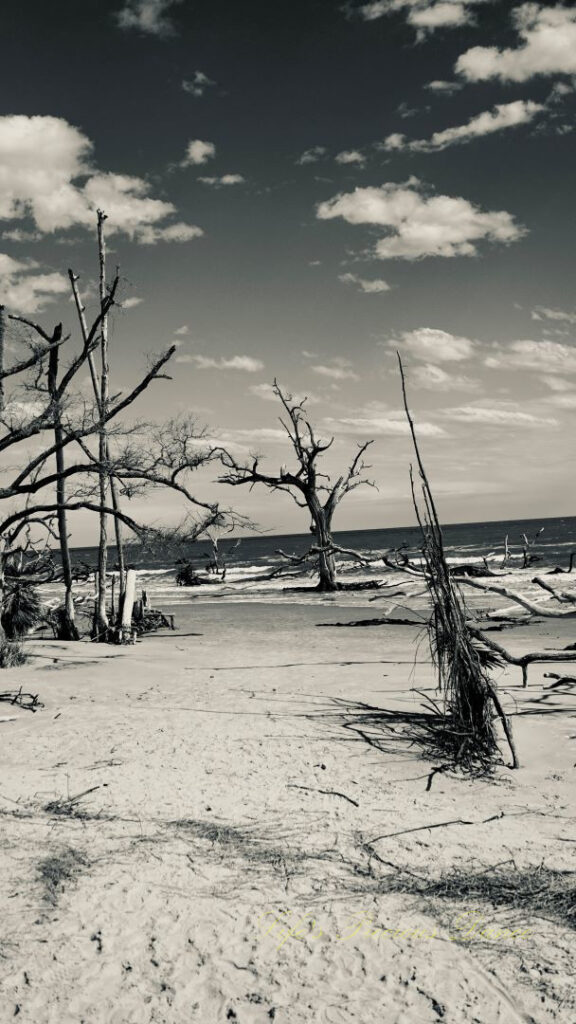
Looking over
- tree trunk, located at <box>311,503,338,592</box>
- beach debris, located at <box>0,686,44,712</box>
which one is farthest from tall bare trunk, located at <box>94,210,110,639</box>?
tree trunk, located at <box>311,503,338,592</box>

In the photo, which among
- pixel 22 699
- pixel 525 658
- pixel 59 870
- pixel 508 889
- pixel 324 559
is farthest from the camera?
pixel 324 559

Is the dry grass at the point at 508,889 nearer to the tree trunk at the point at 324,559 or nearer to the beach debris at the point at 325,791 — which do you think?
the beach debris at the point at 325,791

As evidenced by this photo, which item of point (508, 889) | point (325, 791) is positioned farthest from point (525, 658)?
point (508, 889)

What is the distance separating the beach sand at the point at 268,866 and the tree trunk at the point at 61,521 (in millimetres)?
5904

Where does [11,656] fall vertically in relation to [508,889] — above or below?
above

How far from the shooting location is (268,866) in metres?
4.47

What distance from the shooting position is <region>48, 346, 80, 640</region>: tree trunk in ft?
42.8

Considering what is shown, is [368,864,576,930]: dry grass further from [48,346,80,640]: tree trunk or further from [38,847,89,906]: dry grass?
[48,346,80,640]: tree trunk

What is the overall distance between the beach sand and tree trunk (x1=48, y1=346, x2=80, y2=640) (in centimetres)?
590

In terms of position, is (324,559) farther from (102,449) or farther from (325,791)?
(325,791)

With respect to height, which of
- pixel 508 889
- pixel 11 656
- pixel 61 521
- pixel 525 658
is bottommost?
pixel 508 889

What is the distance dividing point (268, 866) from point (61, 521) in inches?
463

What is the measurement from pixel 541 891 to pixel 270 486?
28.7 m

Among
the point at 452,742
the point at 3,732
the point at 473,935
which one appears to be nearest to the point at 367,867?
the point at 473,935
